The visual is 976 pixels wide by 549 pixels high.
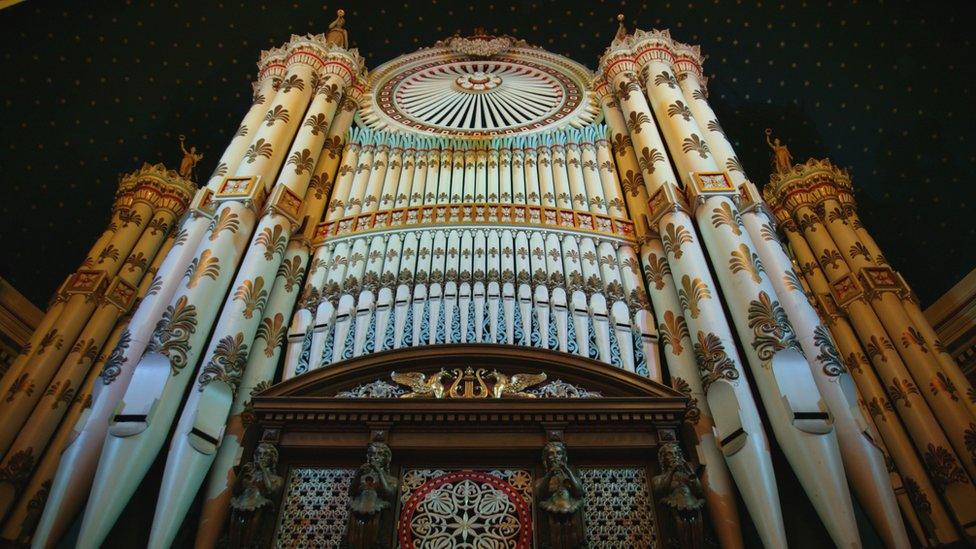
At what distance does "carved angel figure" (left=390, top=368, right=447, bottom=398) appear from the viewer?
5484mm

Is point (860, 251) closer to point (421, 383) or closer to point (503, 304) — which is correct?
point (503, 304)

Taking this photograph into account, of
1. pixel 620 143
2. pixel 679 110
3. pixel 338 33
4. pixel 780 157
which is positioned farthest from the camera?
pixel 338 33

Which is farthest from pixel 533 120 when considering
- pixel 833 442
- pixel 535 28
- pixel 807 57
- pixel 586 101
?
pixel 833 442

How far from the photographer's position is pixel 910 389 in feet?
21.9

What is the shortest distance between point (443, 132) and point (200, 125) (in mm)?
3714

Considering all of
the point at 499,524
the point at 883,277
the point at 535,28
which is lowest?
the point at 499,524

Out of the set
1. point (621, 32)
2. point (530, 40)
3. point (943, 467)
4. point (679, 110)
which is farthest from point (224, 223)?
point (943, 467)

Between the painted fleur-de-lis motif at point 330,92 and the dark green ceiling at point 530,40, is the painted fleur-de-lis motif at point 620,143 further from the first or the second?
the painted fleur-de-lis motif at point 330,92

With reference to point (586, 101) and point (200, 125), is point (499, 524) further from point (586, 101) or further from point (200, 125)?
point (200, 125)

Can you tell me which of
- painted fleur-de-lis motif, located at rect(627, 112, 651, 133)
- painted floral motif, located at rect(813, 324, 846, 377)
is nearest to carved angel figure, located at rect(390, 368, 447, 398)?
painted floral motif, located at rect(813, 324, 846, 377)

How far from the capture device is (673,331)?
618 cm

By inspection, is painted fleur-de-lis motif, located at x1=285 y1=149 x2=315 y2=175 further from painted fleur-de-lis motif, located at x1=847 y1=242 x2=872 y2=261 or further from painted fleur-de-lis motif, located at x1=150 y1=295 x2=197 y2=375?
painted fleur-de-lis motif, located at x1=847 y1=242 x2=872 y2=261

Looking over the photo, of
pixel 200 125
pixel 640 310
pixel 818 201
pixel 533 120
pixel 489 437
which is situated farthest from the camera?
pixel 200 125

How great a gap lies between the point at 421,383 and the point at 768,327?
2583 mm
